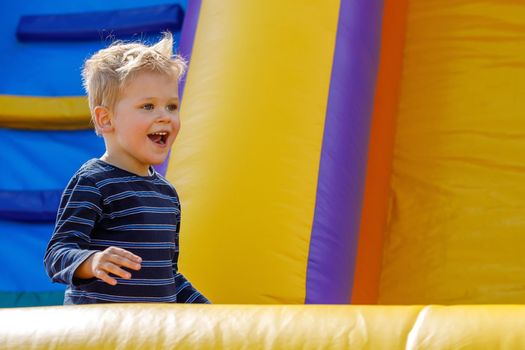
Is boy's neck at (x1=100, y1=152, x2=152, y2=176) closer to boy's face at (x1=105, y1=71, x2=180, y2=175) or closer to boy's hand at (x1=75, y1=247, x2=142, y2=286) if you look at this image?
boy's face at (x1=105, y1=71, x2=180, y2=175)

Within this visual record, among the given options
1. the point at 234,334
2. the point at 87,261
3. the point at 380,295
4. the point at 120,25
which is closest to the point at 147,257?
the point at 87,261

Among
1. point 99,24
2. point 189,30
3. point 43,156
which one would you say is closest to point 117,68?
point 189,30

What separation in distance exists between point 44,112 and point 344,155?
34.1 inches

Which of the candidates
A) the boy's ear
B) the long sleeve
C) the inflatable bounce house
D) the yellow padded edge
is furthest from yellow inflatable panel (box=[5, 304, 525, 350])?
the yellow padded edge

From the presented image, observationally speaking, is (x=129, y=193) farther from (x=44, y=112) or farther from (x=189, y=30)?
(x=44, y=112)

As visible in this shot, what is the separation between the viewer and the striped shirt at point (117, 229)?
129cm

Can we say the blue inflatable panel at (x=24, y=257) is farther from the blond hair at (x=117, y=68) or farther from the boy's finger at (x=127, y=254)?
the boy's finger at (x=127, y=254)

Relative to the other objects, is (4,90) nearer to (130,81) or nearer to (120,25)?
(120,25)

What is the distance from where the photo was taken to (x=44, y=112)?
7.47ft

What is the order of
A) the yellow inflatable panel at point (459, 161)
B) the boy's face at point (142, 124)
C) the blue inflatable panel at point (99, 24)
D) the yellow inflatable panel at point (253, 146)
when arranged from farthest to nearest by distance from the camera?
the blue inflatable panel at point (99, 24)
the yellow inflatable panel at point (459, 161)
the yellow inflatable panel at point (253, 146)
the boy's face at point (142, 124)

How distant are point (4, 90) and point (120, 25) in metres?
0.33

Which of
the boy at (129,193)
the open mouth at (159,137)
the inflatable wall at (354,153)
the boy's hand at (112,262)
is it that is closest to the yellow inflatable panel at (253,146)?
the inflatable wall at (354,153)

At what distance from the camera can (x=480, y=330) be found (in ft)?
3.15

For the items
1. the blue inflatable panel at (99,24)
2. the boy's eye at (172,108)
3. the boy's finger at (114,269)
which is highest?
the blue inflatable panel at (99,24)
